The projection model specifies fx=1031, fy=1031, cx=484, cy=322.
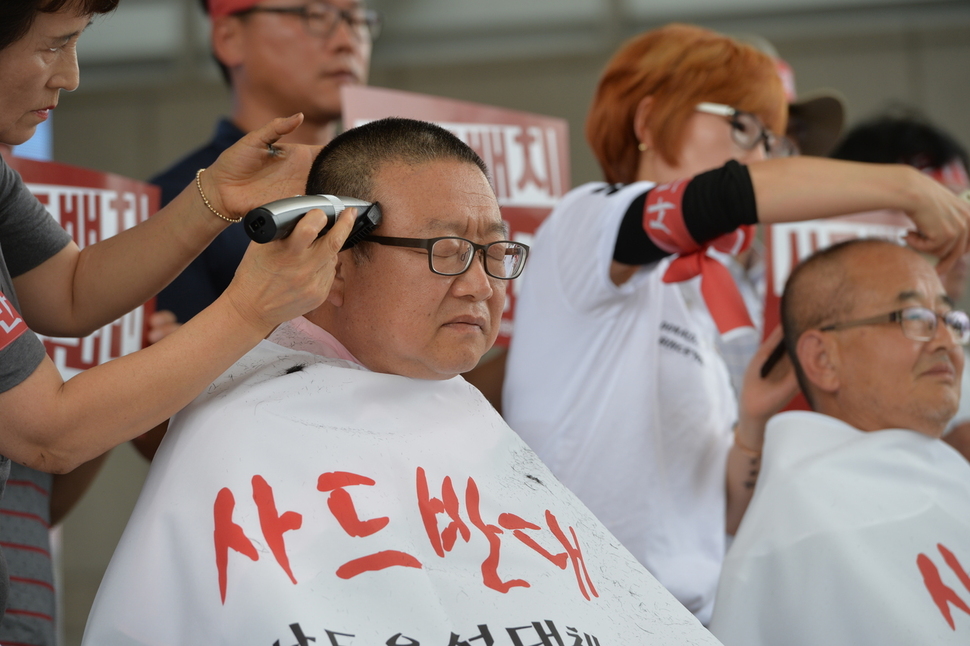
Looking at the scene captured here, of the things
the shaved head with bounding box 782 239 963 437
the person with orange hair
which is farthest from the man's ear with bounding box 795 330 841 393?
the person with orange hair

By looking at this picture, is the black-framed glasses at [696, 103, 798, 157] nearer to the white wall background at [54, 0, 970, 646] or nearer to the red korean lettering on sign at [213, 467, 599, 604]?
the red korean lettering on sign at [213, 467, 599, 604]

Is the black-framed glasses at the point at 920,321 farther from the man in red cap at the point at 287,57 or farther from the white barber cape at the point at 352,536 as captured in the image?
the man in red cap at the point at 287,57

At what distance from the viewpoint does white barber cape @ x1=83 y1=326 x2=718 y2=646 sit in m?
1.25

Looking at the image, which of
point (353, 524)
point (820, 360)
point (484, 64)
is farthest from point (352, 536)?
point (484, 64)

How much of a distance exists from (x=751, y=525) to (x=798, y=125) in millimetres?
1539

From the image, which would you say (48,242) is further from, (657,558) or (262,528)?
(657,558)

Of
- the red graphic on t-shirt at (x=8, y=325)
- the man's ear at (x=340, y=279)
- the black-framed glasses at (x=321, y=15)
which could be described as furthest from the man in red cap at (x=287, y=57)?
the red graphic on t-shirt at (x=8, y=325)

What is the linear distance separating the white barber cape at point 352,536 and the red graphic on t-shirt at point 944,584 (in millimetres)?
572

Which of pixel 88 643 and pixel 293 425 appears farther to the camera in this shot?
pixel 293 425

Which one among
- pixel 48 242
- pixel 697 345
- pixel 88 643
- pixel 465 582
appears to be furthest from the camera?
pixel 697 345

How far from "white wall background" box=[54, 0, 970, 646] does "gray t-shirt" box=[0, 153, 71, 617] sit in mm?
4654

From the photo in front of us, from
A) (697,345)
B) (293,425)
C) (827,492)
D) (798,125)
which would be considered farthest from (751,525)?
(798,125)

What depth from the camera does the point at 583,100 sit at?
20.4 ft

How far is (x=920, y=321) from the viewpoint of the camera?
7.09ft
